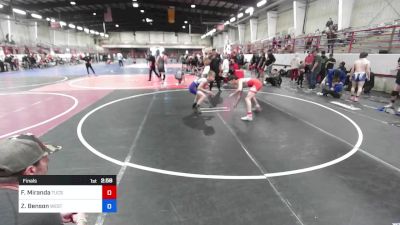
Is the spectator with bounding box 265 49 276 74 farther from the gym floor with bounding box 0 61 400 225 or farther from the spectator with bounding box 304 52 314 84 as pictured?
the gym floor with bounding box 0 61 400 225

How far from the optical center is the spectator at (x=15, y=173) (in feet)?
3.49

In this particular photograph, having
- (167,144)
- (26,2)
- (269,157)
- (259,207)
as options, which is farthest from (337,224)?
(26,2)

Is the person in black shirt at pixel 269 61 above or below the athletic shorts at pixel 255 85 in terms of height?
A: above

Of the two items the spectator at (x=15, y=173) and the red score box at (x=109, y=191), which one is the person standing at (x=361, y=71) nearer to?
the red score box at (x=109, y=191)

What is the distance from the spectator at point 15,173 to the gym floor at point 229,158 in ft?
6.08

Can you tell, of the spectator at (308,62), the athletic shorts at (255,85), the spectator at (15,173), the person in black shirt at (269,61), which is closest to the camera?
the spectator at (15,173)

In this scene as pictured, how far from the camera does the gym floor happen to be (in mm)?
3006

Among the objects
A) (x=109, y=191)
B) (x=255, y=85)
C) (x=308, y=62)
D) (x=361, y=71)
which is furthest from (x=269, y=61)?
(x=109, y=191)

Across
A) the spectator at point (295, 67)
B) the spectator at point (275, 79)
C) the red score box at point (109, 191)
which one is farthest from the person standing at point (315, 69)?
the red score box at point (109, 191)

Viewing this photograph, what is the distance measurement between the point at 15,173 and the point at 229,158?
371 centimetres

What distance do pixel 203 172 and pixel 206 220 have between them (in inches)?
46.2

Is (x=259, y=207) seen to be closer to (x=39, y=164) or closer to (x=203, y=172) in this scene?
(x=203, y=172)

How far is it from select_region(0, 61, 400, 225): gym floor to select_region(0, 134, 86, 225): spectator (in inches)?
73.0

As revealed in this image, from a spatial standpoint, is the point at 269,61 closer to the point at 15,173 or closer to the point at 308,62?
the point at 308,62
